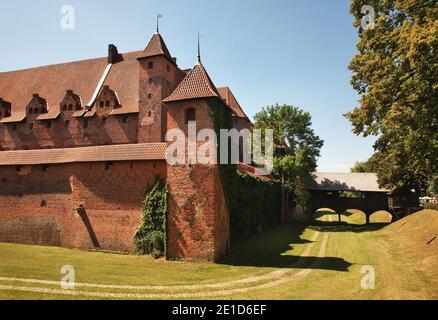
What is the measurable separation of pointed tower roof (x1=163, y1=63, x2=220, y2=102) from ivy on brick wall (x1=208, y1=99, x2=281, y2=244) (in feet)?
2.14

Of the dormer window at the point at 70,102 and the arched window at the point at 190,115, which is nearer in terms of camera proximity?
the arched window at the point at 190,115

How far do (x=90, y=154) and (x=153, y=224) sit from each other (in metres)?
6.90

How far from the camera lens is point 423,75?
14039mm

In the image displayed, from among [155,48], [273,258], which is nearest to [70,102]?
[155,48]

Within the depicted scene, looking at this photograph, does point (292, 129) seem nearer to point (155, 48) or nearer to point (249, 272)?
point (155, 48)

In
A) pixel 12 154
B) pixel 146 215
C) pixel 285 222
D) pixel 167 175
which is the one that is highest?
pixel 12 154

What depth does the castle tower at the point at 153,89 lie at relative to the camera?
28594 millimetres

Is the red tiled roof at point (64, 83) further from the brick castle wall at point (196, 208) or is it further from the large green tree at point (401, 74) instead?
the large green tree at point (401, 74)

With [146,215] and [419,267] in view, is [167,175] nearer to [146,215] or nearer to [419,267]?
[146,215]

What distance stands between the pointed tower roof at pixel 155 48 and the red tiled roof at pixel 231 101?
11654mm

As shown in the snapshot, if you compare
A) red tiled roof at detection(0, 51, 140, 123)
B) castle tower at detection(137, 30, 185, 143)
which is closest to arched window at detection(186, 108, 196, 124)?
castle tower at detection(137, 30, 185, 143)

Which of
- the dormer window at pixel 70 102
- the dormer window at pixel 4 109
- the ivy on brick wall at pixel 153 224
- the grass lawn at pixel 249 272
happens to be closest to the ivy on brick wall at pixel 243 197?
the grass lawn at pixel 249 272
